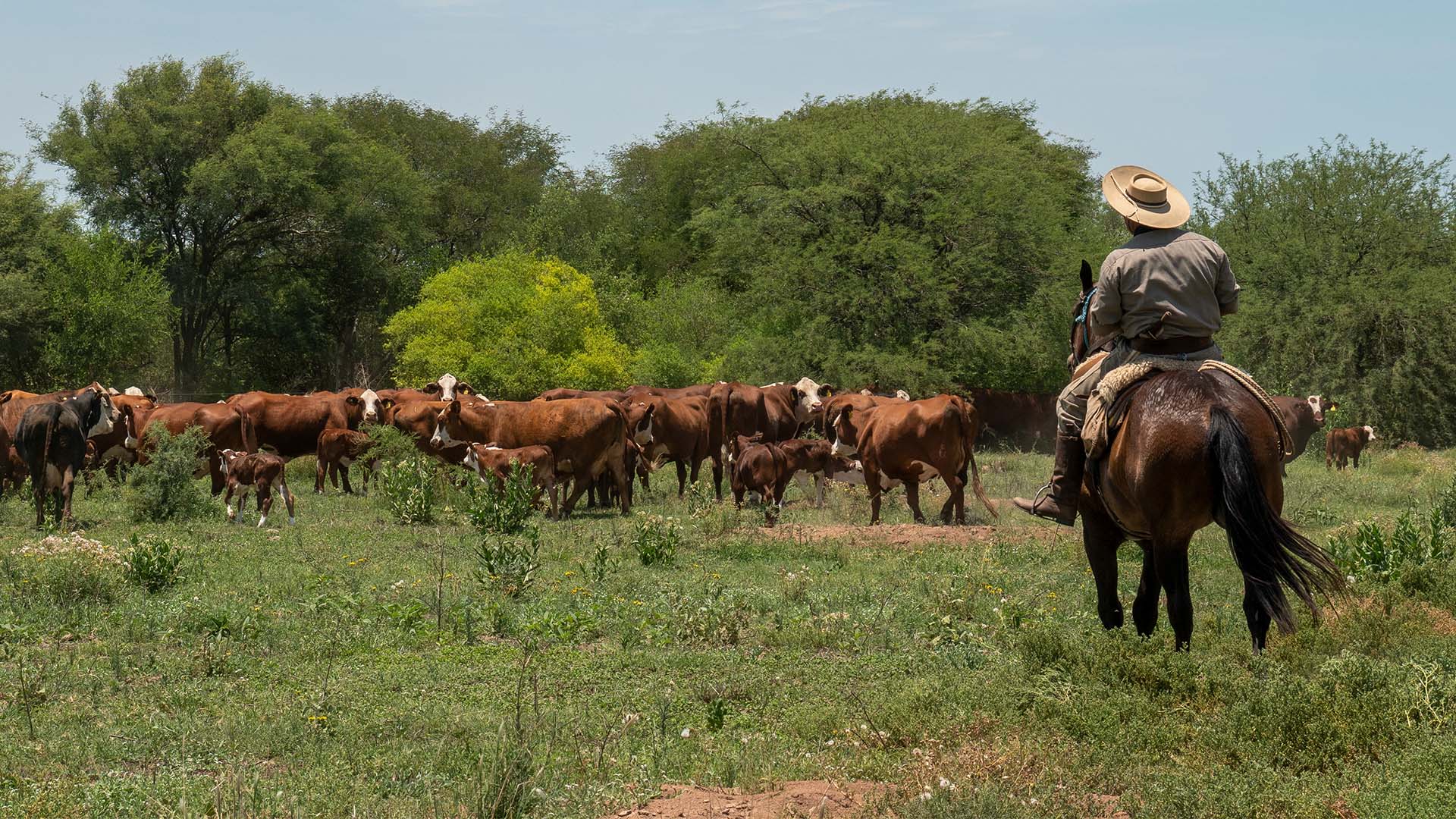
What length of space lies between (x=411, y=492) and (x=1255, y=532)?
11.7 metres

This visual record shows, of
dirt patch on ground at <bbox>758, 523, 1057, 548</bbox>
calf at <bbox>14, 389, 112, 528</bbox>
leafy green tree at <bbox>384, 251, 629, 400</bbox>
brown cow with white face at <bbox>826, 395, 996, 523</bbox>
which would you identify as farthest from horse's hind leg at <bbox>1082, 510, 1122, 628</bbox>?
leafy green tree at <bbox>384, 251, 629, 400</bbox>

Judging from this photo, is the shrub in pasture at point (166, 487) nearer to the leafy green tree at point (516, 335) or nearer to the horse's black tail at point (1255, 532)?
the horse's black tail at point (1255, 532)

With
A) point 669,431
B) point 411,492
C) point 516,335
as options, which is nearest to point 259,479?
point 411,492

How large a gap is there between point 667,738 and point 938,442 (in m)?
10.9

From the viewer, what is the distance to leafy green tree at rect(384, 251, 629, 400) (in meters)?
38.6

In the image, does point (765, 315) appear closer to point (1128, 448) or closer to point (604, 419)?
point (604, 419)

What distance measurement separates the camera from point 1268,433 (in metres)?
7.26

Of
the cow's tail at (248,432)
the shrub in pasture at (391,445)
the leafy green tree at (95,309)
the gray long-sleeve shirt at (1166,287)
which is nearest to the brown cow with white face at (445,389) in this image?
the cow's tail at (248,432)

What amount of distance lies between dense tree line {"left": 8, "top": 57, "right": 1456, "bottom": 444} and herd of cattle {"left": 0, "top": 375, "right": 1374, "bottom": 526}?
12200mm

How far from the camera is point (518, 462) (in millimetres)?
16891

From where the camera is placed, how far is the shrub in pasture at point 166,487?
16.5 meters

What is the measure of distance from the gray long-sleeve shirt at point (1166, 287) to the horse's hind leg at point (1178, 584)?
51.5 inches

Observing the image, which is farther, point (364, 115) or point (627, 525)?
point (364, 115)

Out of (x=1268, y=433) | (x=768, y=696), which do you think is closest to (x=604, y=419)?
(x=768, y=696)
